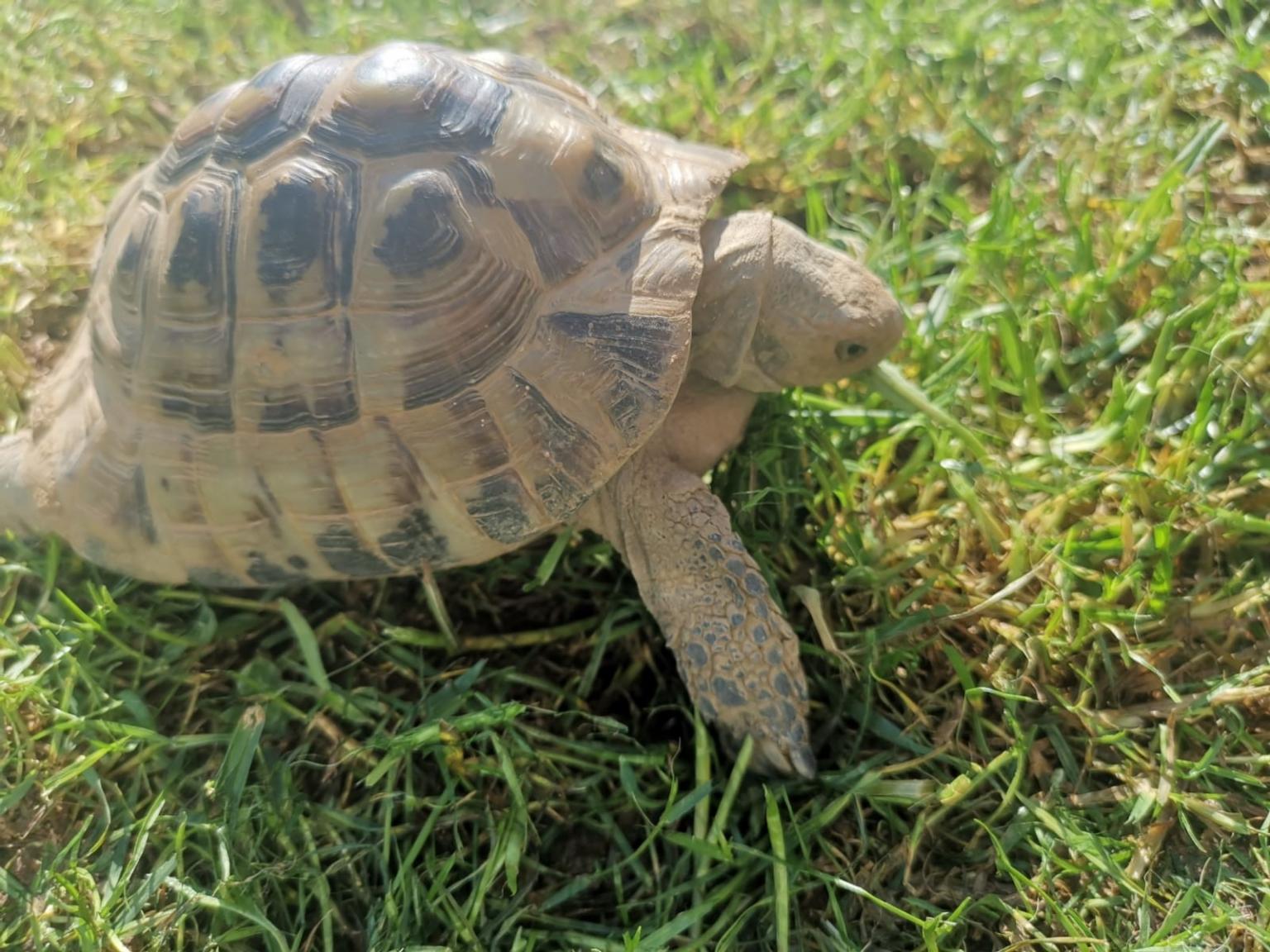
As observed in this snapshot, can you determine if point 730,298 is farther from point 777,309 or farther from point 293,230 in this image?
point 293,230

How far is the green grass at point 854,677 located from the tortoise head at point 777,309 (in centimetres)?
34

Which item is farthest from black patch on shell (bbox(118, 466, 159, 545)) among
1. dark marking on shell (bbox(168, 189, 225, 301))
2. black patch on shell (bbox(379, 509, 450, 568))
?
black patch on shell (bbox(379, 509, 450, 568))

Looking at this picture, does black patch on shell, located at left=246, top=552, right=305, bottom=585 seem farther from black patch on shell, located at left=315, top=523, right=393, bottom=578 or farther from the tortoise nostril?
the tortoise nostril

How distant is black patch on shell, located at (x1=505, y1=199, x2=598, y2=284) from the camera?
7.08ft

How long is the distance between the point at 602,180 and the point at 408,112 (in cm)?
52

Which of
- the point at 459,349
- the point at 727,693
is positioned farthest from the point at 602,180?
the point at 727,693

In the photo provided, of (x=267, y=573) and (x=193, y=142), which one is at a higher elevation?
(x=193, y=142)

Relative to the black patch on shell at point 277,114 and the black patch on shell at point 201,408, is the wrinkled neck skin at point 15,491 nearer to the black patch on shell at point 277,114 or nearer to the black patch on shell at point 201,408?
the black patch on shell at point 201,408

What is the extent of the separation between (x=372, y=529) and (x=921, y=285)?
213 cm

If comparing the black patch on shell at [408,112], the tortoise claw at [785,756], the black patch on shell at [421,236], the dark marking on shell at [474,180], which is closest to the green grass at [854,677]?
the tortoise claw at [785,756]

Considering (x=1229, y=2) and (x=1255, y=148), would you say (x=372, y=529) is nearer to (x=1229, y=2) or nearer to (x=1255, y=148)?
(x=1255, y=148)

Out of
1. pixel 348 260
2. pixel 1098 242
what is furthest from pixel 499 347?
pixel 1098 242

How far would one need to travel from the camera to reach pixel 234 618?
257 cm

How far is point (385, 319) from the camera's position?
207 centimetres
